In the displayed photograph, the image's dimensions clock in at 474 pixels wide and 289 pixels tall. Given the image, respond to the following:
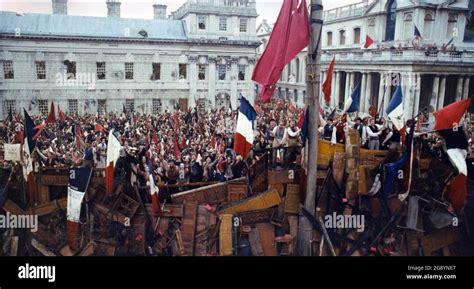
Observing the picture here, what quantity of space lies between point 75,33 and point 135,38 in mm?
4484

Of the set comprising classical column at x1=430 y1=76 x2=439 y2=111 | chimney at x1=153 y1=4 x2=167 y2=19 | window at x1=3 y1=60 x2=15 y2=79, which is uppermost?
chimney at x1=153 y1=4 x2=167 y2=19

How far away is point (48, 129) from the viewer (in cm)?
1659

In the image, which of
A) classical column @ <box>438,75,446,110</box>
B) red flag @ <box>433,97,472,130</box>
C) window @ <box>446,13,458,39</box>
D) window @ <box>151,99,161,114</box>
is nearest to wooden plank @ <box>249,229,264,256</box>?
red flag @ <box>433,97,472,130</box>

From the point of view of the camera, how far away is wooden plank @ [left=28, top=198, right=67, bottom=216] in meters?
8.42

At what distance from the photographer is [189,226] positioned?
326 inches

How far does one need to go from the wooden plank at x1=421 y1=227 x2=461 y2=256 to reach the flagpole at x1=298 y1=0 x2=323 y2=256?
8.83ft

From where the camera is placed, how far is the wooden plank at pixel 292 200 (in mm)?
8383

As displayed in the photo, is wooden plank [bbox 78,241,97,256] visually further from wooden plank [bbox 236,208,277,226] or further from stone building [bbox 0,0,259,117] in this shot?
stone building [bbox 0,0,259,117]

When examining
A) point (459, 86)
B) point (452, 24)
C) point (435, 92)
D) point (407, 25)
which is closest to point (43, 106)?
point (407, 25)

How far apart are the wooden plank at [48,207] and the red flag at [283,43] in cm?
519

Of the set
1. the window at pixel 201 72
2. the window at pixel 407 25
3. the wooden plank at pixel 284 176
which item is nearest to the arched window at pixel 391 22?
the window at pixel 407 25

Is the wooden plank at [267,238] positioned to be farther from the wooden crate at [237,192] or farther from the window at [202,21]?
the window at [202,21]
